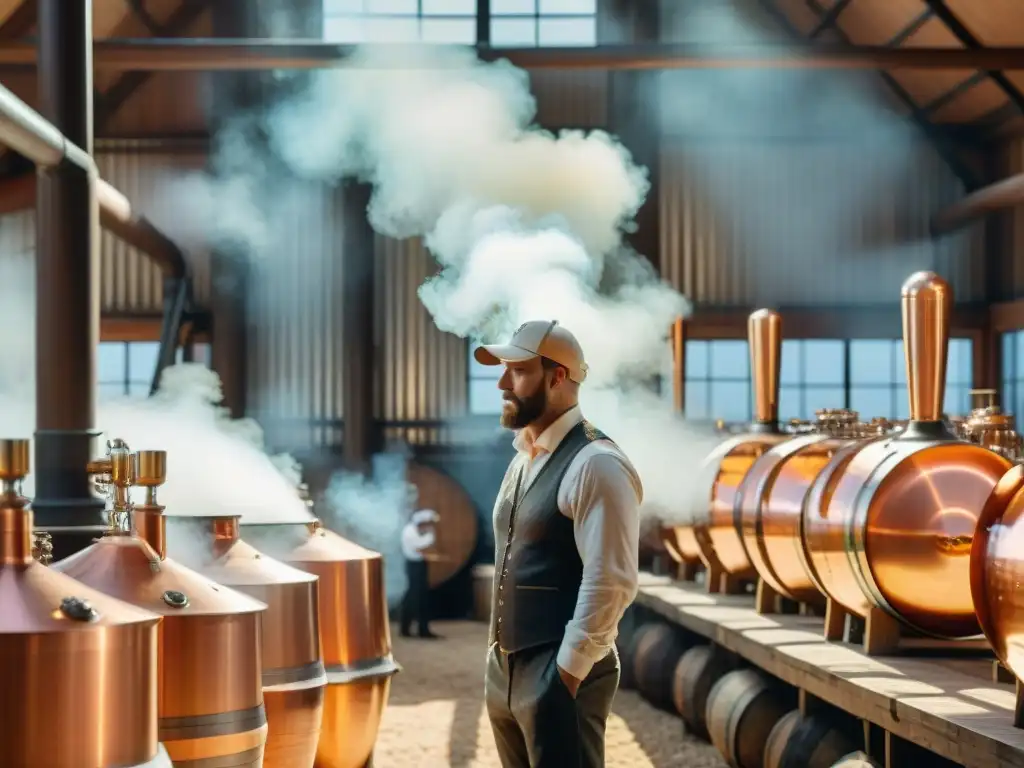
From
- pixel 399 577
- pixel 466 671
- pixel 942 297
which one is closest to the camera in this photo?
pixel 942 297

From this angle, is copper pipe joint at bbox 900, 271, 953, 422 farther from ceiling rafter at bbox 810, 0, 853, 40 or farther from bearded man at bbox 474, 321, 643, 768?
ceiling rafter at bbox 810, 0, 853, 40

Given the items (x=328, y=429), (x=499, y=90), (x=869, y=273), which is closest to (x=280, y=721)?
(x=499, y=90)

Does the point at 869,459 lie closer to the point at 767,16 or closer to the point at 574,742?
the point at 574,742

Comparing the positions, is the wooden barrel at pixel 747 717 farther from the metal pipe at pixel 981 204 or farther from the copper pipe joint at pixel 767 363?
the metal pipe at pixel 981 204

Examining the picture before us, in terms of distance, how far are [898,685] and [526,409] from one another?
175 centimetres

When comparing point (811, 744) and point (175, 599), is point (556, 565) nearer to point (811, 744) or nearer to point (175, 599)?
point (175, 599)

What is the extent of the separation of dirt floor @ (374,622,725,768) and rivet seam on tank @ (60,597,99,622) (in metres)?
4.41

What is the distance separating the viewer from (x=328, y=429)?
17.4 metres

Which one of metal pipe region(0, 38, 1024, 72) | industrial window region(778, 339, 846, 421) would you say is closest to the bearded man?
metal pipe region(0, 38, 1024, 72)

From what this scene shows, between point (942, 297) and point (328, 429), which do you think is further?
point (328, 429)

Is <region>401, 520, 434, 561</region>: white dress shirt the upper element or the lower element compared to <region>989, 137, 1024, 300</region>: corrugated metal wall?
lower

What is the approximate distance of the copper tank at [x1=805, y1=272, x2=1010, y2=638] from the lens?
→ 518cm

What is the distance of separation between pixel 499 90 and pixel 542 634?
10.9 metres

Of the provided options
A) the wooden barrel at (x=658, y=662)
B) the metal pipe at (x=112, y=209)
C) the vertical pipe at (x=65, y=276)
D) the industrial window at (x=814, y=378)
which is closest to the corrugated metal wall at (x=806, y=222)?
the industrial window at (x=814, y=378)
